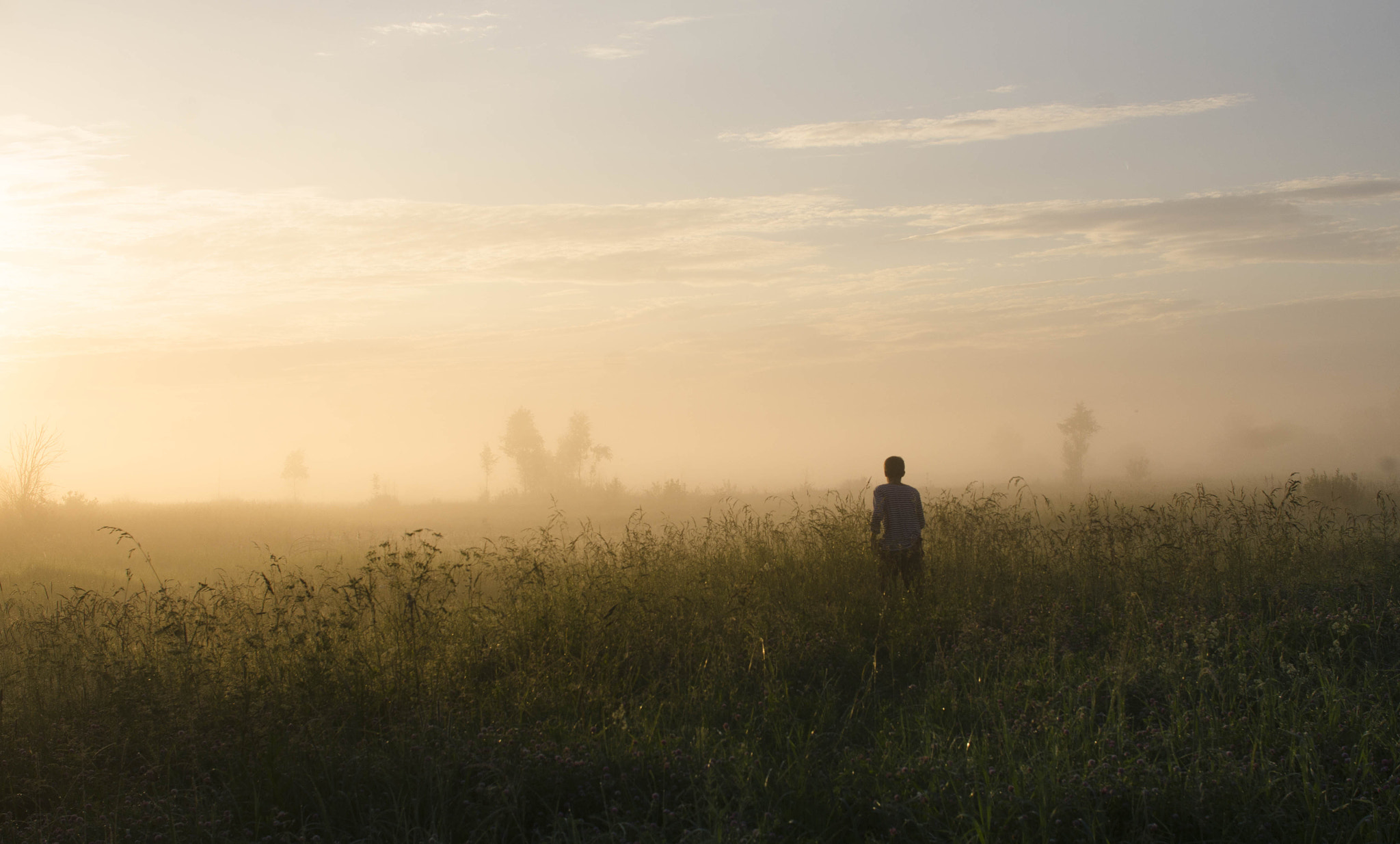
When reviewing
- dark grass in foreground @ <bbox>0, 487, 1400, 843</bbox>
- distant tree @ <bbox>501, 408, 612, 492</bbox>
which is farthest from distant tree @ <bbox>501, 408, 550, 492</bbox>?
dark grass in foreground @ <bbox>0, 487, 1400, 843</bbox>

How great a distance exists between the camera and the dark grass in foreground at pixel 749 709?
405cm

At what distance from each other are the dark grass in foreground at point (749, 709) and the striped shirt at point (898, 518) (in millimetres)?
584

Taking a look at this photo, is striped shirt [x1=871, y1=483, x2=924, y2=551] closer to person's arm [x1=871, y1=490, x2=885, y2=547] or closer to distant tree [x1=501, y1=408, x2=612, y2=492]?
person's arm [x1=871, y1=490, x2=885, y2=547]

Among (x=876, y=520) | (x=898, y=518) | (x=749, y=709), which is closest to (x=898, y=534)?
(x=898, y=518)

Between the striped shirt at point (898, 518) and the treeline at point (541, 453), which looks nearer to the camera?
the striped shirt at point (898, 518)

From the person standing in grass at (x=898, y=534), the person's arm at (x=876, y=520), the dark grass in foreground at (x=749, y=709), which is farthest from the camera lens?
the person's arm at (x=876, y=520)

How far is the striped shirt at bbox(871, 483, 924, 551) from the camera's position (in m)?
8.75

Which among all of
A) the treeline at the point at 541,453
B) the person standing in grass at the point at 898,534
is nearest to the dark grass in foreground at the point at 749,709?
the person standing in grass at the point at 898,534

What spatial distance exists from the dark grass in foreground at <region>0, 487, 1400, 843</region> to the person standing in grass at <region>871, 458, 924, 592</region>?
352 mm

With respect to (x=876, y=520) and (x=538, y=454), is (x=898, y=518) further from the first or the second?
(x=538, y=454)

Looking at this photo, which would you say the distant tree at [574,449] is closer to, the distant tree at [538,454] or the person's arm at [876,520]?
the distant tree at [538,454]

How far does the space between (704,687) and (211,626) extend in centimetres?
404

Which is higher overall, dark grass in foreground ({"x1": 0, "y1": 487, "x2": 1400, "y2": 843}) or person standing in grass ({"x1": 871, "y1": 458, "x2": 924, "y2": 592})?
person standing in grass ({"x1": 871, "y1": 458, "x2": 924, "y2": 592})

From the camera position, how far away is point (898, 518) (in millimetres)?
8820
